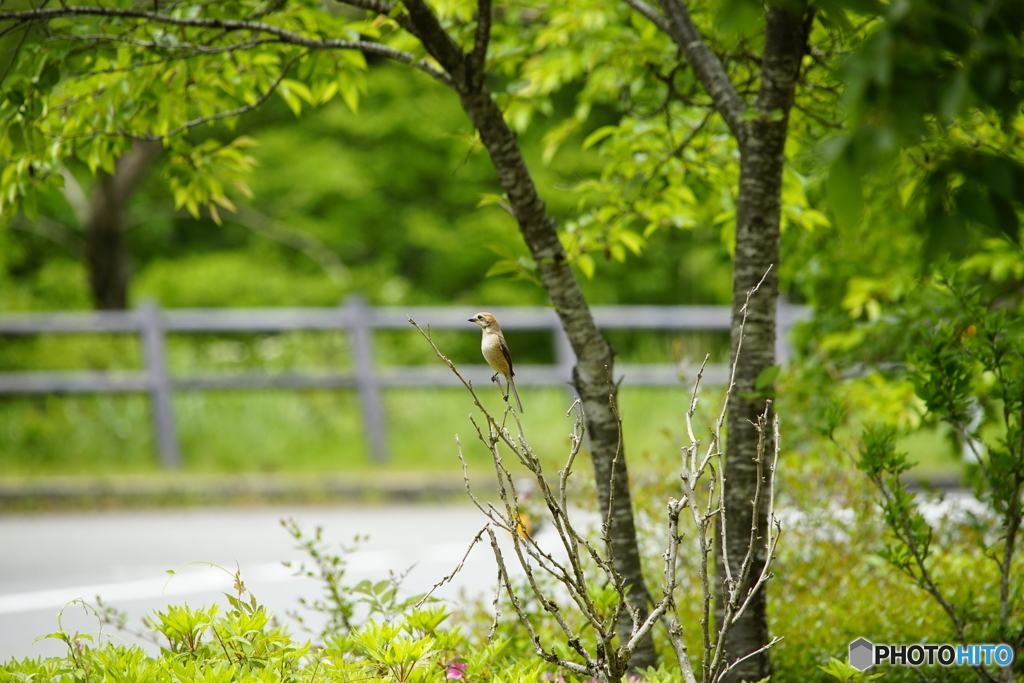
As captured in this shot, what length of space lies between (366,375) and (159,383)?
1877mm

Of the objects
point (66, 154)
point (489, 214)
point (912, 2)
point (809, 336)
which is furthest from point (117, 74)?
point (489, 214)

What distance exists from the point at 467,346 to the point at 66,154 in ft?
29.6

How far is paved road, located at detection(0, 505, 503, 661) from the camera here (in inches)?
218

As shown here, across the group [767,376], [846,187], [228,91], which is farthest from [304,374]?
[846,187]

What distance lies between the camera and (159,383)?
336 inches

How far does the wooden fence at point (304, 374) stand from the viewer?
829cm

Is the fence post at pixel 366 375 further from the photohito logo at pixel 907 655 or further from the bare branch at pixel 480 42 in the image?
the photohito logo at pixel 907 655

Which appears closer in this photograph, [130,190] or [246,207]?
[130,190]

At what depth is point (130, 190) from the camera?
9.57 m

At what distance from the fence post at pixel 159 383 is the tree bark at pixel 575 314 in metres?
6.44

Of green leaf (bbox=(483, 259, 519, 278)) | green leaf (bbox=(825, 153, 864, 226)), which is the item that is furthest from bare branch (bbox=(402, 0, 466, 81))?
green leaf (bbox=(825, 153, 864, 226))

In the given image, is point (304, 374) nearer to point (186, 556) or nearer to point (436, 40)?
point (186, 556)

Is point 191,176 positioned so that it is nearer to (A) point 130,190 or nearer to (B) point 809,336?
(B) point 809,336

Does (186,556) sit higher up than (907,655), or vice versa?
(186,556)
